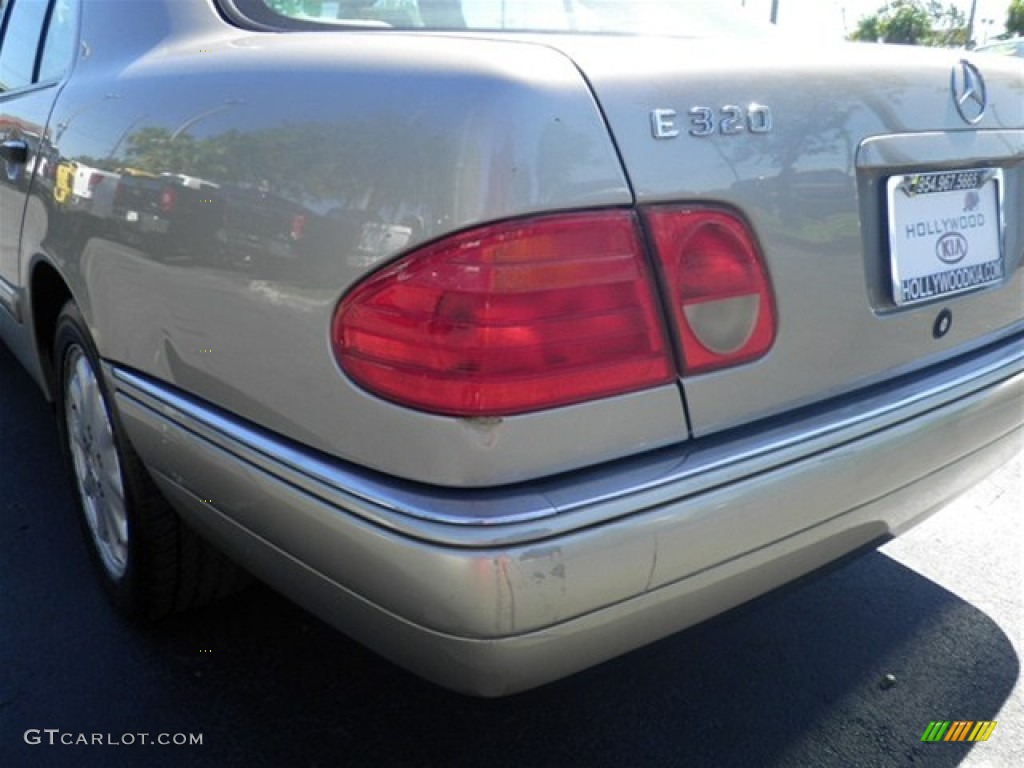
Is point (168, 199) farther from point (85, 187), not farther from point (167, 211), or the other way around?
point (85, 187)

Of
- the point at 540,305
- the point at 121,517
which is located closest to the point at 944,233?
the point at 540,305

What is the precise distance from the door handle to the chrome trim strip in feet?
3.56

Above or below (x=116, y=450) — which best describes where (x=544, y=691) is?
below

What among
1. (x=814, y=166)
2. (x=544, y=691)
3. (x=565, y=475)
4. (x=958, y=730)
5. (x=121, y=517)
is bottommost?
(x=958, y=730)

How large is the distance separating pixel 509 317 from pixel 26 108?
1856 millimetres

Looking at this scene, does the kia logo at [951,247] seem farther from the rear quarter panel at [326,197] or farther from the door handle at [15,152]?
the door handle at [15,152]

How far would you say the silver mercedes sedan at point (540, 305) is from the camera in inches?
50.2

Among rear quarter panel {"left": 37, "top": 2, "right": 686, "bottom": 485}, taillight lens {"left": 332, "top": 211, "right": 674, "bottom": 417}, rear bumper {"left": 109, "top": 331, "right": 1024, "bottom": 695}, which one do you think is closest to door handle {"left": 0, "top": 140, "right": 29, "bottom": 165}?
rear quarter panel {"left": 37, "top": 2, "right": 686, "bottom": 485}

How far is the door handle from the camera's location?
240 cm

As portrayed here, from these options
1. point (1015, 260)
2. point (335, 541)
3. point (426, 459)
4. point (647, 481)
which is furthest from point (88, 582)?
point (1015, 260)

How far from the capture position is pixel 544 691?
2109 mm

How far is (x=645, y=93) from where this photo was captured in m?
1.35

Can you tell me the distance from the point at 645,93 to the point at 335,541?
788 millimetres

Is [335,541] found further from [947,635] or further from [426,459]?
[947,635]
